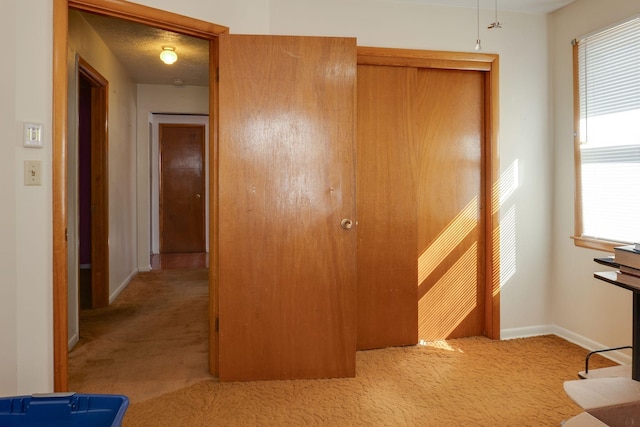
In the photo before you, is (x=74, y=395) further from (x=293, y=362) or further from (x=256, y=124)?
(x=256, y=124)

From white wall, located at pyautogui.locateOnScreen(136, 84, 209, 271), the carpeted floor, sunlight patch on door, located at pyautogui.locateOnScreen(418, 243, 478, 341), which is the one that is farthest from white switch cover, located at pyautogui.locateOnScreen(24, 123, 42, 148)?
white wall, located at pyautogui.locateOnScreen(136, 84, 209, 271)

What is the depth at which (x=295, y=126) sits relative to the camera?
254cm

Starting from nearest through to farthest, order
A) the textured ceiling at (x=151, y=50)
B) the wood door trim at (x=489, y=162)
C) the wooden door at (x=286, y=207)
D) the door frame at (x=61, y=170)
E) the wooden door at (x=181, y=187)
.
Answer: the door frame at (x=61, y=170) → the wooden door at (x=286, y=207) → the wood door trim at (x=489, y=162) → the textured ceiling at (x=151, y=50) → the wooden door at (x=181, y=187)

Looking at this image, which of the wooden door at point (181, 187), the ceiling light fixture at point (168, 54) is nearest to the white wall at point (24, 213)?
the ceiling light fixture at point (168, 54)

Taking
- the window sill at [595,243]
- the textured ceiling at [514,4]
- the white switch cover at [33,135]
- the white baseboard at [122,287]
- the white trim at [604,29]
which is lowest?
the white baseboard at [122,287]

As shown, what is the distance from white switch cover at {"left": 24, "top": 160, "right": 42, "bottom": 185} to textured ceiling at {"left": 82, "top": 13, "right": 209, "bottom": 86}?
6.09 ft

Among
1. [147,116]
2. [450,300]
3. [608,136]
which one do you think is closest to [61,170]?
[450,300]

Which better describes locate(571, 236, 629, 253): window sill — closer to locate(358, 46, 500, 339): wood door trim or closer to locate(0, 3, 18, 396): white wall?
locate(358, 46, 500, 339): wood door trim

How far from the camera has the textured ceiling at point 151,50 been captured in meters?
3.86

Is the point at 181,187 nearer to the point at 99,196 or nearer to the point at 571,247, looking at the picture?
the point at 99,196

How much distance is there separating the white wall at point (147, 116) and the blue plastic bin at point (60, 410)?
15.5 ft

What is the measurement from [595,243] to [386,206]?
1.39m

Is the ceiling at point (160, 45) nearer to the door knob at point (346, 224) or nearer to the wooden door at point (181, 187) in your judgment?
the wooden door at point (181, 187)

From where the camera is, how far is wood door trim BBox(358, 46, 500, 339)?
10.2 ft
